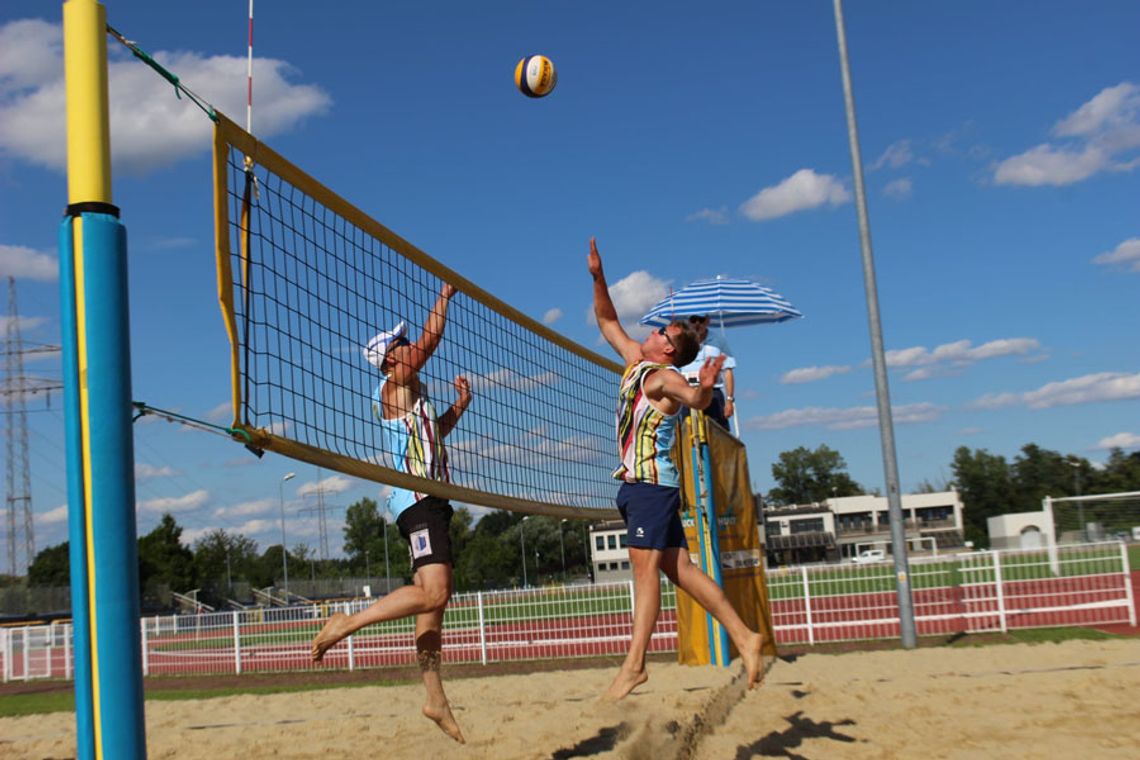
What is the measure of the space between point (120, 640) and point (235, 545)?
8802 centimetres

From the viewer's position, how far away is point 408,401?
484 centimetres

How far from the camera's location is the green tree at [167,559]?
6072 cm

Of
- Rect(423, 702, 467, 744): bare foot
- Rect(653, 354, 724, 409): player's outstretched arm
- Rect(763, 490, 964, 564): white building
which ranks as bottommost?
Rect(763, 490, 964, 564): white building

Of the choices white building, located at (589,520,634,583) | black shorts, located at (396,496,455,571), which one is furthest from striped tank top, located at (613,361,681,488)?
white building, located at (589,520,634,583)

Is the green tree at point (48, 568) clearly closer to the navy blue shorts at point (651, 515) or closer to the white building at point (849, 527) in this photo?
the white building at point (849, 527)

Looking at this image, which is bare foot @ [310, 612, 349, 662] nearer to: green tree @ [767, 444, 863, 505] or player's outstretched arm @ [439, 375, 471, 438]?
player's outstretched arm @ [439, 375, 471, 438]

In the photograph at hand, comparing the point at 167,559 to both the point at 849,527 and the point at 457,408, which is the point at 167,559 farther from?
the point at 457,408

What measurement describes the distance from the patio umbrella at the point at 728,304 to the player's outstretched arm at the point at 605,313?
30.7 ft

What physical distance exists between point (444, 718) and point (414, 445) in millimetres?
1345

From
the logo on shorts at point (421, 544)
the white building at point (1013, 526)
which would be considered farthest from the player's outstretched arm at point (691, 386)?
the white building at point (1013, 526)

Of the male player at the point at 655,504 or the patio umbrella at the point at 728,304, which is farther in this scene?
the patio umbrella at the point at 728,304

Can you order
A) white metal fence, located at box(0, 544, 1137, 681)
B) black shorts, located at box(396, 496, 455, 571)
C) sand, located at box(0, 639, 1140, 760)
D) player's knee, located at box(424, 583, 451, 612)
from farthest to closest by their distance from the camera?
white metal fence, located at box(0, 544, 1137, 681), black shorts, located at box(396, 496, 455, 571), player's knee, located at box(424, 583, 451, 612), sand, located at box(0, 639, 1140, 760)

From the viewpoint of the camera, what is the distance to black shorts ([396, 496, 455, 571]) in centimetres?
475

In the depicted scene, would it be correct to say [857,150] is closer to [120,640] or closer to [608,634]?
[608,634]
